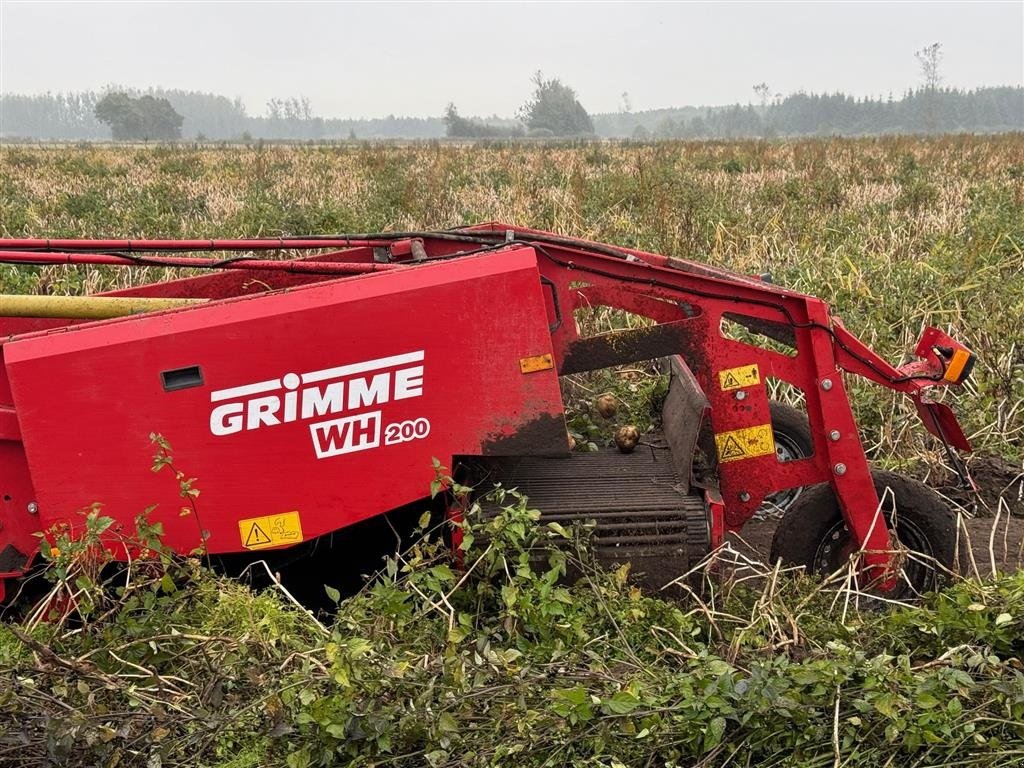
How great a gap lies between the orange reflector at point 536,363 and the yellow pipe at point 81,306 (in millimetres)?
1201

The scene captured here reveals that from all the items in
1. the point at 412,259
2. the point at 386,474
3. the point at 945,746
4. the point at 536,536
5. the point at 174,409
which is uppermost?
the point at 412,259

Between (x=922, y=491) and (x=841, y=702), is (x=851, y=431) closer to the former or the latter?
(x=922, y=491)

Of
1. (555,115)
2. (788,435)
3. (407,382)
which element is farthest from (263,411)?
(555,115)

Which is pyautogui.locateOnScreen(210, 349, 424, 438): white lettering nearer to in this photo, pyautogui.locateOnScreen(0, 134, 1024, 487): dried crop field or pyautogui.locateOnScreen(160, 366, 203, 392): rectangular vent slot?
pyautogui.locateOnScreen(160, 366, 203, 392): rectangular vent slot

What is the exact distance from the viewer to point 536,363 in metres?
3.19

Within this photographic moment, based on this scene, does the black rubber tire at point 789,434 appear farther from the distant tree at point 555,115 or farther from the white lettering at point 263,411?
the distant tree at point 555,115

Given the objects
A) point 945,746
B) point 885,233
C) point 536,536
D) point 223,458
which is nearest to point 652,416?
point 536,536

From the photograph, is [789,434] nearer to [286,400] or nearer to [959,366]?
[959,366]

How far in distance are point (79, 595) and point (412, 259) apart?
1.75 m

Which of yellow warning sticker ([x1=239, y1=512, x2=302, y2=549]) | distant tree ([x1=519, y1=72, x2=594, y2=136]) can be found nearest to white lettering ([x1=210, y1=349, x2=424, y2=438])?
yellow warning sticker ([x1=239, y1=512, x2=302, y2=549])

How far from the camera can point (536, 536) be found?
3143mm

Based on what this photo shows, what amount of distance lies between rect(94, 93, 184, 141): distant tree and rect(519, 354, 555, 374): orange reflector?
88.8 meters

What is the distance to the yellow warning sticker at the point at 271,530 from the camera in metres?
3.16

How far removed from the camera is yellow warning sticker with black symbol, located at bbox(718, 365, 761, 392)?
11.5 ft
